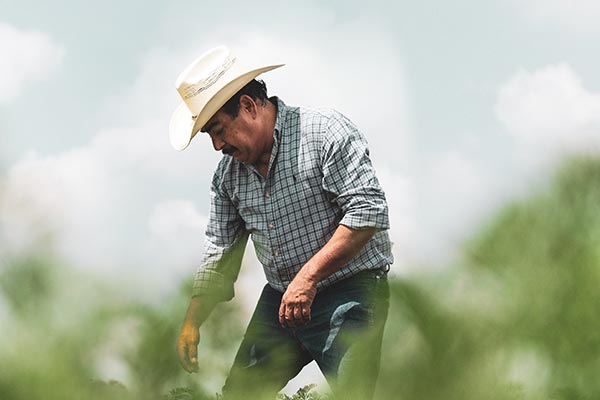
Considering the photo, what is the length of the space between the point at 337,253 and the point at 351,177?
0.91 ft

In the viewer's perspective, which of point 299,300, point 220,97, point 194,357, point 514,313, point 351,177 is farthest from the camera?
point 220,97

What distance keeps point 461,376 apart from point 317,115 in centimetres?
271

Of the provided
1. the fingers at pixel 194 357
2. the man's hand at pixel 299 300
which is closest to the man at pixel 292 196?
the man's hand at pixel 299 300

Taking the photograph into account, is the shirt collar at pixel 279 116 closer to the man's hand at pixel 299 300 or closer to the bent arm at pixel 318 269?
the bent arm at pixel 318 269

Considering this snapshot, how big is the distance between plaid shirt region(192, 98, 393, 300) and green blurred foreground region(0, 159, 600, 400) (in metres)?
2.35

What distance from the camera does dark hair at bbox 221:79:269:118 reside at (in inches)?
119

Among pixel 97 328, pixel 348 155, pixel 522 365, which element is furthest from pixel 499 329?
pixel 348 155

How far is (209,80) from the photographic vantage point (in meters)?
3.06

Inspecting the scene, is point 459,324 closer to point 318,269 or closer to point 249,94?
point 318,269

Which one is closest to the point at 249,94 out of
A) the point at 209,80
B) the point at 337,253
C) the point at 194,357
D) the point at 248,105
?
the point at 248,105

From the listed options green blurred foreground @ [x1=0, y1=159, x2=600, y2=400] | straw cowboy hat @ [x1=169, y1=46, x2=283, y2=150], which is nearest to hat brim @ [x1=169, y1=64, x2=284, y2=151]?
straw cowboy hat @ [x1=169, y1=46, x2=283, y2=150]

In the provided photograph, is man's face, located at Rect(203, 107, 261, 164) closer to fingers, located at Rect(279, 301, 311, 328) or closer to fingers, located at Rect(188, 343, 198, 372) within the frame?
fingers, located at Rect(279, 301, 311, 328)

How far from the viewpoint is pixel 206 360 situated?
47 cm

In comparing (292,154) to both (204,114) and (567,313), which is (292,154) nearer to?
(204,114)
